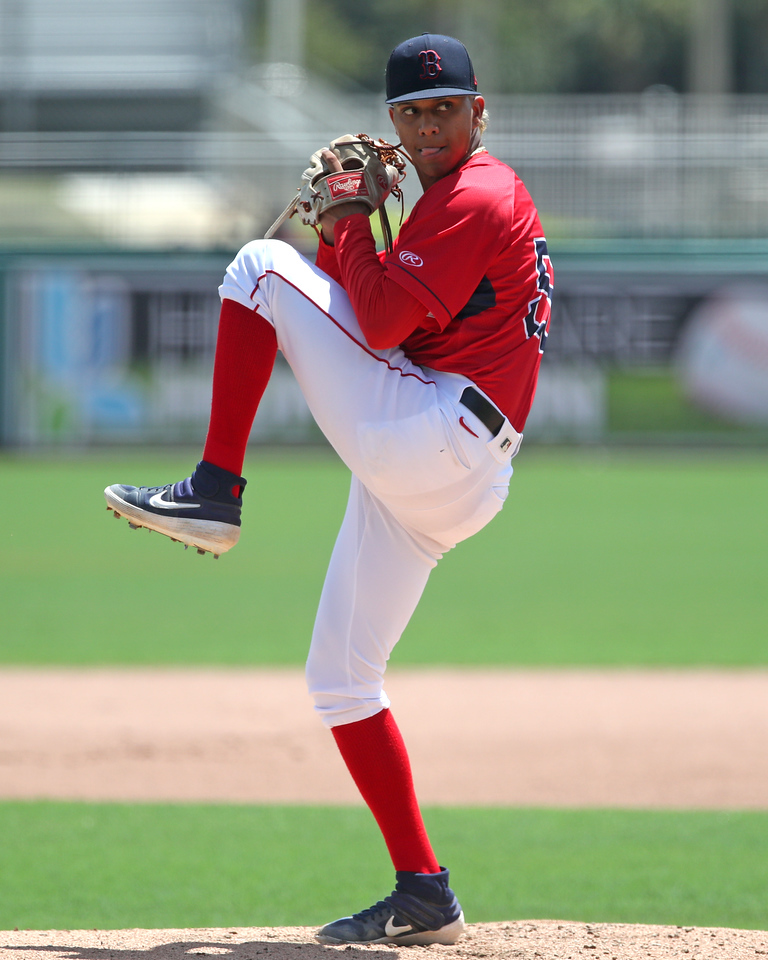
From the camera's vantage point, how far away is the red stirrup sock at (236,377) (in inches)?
99.7

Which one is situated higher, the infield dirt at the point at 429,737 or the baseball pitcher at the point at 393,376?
the baseball pitcher at the point at 393,376

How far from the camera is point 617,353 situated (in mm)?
15562

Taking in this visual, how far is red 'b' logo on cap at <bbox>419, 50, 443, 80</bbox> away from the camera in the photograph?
2.49 metres

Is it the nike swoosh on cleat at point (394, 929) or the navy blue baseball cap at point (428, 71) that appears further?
the nike swoosh on cleat at point (394, 929)

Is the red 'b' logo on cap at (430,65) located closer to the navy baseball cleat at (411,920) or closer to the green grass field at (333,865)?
the navy baseball cleat at (411,920)

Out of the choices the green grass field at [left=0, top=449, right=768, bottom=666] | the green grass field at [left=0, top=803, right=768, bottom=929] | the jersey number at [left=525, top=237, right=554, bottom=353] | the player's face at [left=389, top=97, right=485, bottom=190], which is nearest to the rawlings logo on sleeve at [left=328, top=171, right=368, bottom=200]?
the player's face at [left=389, top=97, right=485, bottom=190]

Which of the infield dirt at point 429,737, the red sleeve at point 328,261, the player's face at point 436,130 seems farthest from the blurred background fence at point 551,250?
the player's face at point 436,130

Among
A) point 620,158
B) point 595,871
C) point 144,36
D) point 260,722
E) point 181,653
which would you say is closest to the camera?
point 595,871

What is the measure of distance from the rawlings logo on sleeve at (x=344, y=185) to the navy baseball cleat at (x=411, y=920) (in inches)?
57.5

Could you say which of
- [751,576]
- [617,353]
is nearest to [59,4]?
[617,353]

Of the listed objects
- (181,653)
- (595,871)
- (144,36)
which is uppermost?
(144,36)

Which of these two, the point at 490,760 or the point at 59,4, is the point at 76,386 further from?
the point at 59,4

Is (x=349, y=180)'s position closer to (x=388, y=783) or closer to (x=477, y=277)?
(x=477, y=277)

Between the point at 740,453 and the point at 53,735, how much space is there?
41.1 ft
